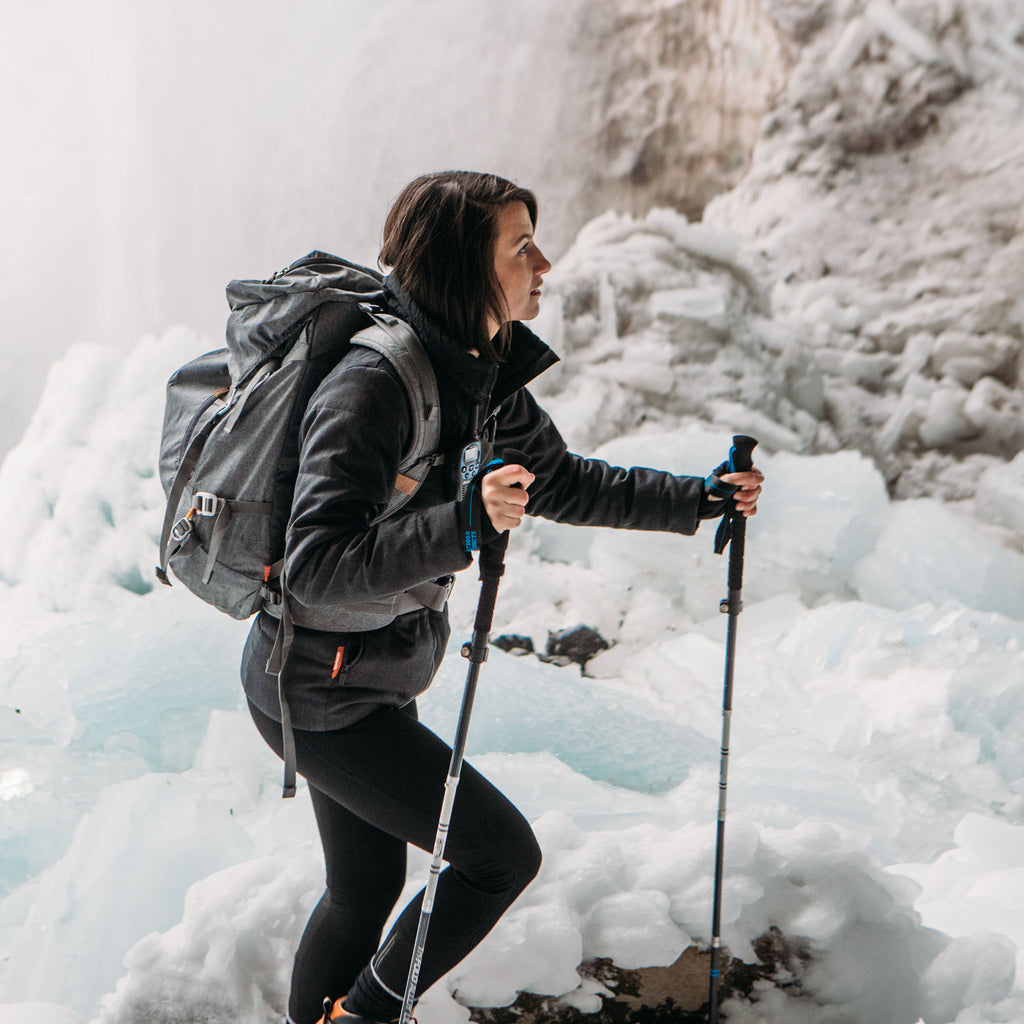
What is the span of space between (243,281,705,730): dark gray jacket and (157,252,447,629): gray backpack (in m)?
0.03

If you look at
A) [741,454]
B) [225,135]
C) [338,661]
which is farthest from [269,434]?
[225,135]

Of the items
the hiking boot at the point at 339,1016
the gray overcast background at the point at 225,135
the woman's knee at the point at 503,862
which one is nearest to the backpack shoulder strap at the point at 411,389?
the woman's knee at the point at 503,862

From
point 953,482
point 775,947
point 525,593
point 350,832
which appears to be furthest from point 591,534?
point 350,832

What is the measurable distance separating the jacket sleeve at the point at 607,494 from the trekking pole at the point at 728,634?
0.06 m

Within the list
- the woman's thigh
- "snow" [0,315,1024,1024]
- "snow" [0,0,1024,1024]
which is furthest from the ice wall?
Result: the woman's thigh

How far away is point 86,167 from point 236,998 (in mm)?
5523

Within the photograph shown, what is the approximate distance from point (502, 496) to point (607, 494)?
0.48 m

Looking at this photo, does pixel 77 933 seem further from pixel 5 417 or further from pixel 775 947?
pixel 5 417

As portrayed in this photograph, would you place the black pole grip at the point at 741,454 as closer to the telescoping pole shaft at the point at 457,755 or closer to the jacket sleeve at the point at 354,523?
the telescoping pole shaft at the point at 457,755

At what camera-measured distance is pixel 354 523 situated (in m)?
1.09

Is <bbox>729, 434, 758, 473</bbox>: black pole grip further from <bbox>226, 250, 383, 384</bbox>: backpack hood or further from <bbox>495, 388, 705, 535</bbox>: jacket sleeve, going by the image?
<bbox>226, 250, 383, 384</bbox>: backpack hood

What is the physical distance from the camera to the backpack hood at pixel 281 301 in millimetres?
1200

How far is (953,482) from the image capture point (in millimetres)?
5684

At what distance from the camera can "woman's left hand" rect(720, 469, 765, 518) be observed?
150 centimetres
